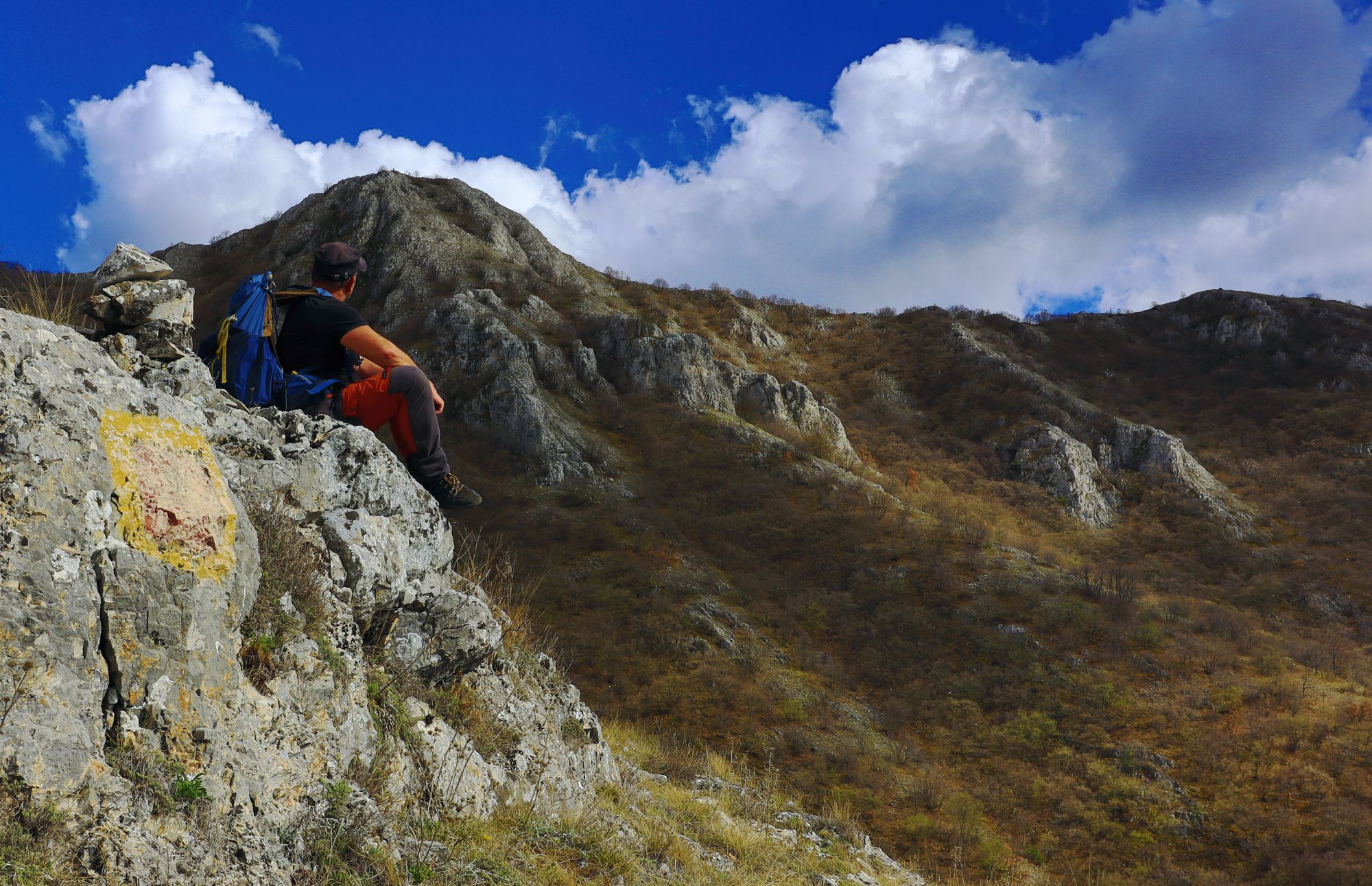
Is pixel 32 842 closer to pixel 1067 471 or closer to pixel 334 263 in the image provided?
pixel 334 263

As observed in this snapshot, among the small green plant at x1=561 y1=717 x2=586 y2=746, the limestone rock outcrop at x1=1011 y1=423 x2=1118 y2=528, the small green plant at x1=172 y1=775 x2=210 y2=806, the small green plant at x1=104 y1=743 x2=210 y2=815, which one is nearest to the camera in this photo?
the small green plant at x1=104 y1=743 x2=210 y2=815

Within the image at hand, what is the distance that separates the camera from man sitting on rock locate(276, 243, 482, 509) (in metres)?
5.66

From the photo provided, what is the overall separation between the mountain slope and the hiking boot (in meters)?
9.86

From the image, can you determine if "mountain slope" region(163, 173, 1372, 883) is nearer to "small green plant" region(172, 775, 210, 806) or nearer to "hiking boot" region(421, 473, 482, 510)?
"hiking boot" region(421, 473, 482, 510)

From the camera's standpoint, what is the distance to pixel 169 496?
3736mm

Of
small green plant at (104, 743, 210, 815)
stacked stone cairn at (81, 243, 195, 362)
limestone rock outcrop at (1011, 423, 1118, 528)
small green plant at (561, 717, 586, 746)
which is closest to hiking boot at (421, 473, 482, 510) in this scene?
stacked stone cairn at (81, 243, 195, 362)

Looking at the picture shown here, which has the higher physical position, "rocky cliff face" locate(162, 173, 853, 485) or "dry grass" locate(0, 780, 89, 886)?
"rocky cliff face" locate(162, 173, 853, 485)

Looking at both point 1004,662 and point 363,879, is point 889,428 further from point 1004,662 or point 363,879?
point 363,879

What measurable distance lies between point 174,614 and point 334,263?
3.25 meters

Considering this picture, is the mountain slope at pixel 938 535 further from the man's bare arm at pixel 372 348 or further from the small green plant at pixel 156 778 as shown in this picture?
the small green plant at pixel 156 778

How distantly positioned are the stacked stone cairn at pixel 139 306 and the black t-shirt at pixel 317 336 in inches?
28.7

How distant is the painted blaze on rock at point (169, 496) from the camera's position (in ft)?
11.7

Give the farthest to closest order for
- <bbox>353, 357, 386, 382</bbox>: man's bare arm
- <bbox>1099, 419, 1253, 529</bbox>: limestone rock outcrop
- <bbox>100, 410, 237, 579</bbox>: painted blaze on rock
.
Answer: <bbox>1099, 419, 1253, 529</bbox>: limestone rock outcrop, <bbox>353, 357, 386, 382</bbox>: man's bare arm, <bbox>100, 410, 237, 579</bbox>: painted blaze on rock

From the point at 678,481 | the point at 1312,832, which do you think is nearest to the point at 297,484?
the point at 1312,832
